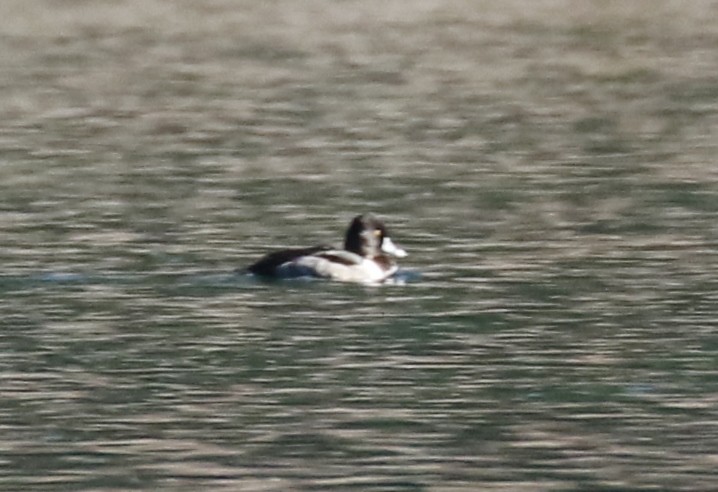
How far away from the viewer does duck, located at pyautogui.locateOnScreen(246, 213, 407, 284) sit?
21.7m

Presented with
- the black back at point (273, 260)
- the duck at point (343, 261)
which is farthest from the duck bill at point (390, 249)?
the black back at point (273, 260)

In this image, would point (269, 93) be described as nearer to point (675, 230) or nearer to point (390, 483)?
point (675, 230)

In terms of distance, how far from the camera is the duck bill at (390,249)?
22.5m

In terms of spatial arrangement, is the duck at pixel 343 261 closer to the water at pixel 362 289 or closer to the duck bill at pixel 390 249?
the duck bill at pixel 390 249

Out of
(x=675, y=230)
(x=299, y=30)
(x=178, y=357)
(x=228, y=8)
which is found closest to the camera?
(x=178, y=357)

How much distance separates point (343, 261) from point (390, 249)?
0.75m

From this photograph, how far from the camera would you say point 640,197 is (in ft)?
89.1

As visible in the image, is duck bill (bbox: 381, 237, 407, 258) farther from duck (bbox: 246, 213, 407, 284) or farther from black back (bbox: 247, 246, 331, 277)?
black back (bbox: 247, 246, 331, 277)

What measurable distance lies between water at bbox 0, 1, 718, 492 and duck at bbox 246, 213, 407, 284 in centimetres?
18

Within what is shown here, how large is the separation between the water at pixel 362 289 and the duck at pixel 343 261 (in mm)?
176

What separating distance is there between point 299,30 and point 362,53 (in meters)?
6.24

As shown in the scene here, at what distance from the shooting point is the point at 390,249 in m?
22.7

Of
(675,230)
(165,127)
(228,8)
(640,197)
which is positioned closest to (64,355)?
(675,230)

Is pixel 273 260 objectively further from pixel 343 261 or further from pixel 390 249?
pixel 390 249
